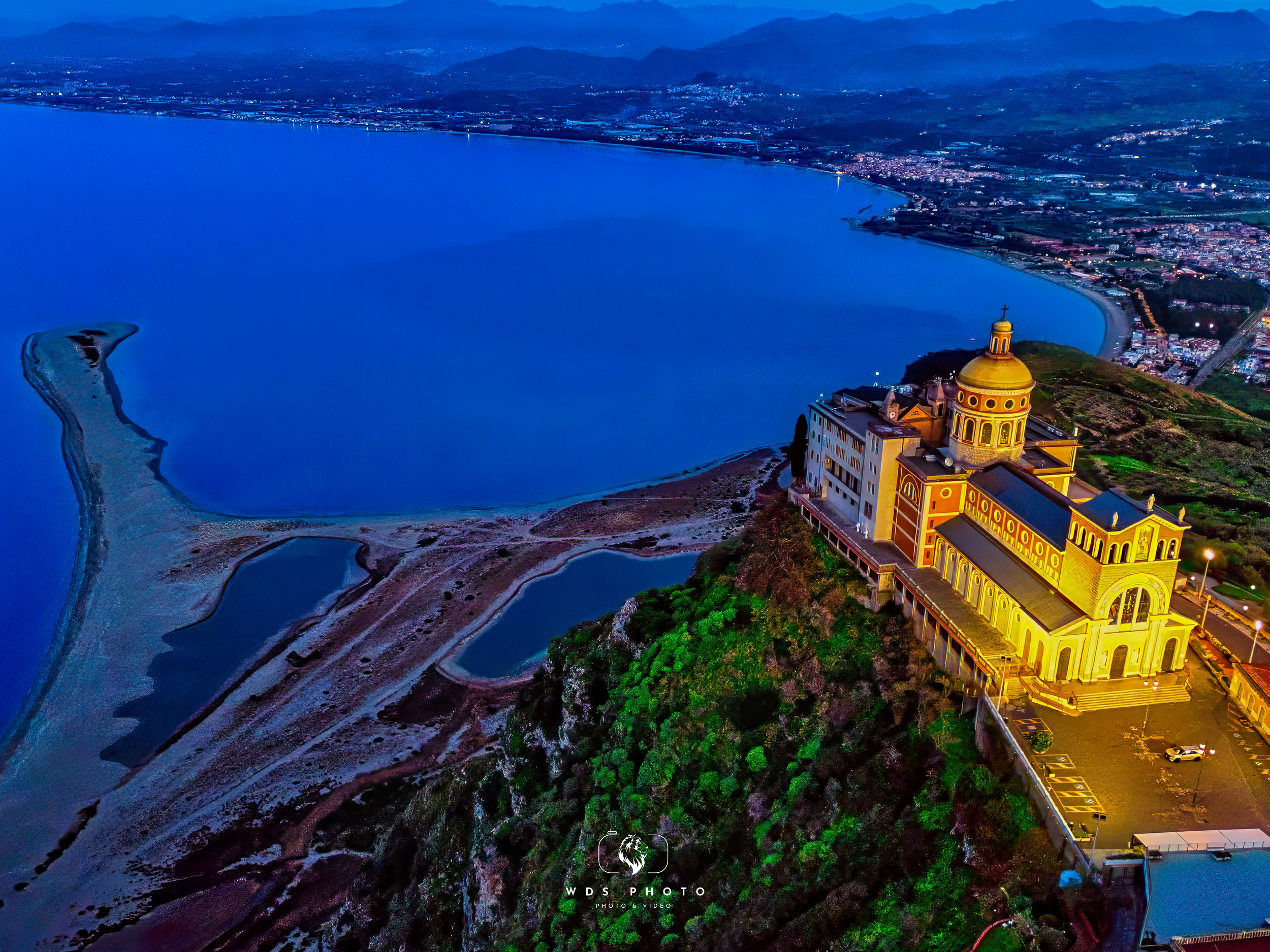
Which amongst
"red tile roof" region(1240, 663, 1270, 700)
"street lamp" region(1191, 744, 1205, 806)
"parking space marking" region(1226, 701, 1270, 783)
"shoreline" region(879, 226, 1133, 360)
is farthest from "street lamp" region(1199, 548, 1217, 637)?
"shoreline" region(879, 226, 1133, 360)

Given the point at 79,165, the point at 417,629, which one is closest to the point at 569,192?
the point at 79,165

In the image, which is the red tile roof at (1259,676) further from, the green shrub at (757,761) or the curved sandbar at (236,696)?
the curved sandbar at (236,696)

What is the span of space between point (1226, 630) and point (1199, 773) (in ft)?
28.0

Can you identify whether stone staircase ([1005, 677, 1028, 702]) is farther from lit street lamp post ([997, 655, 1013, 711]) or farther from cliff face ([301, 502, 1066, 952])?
cliff face ([301, 502, 1066, 952])

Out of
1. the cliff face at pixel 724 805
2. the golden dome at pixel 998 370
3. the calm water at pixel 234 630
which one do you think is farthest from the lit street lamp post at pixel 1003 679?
the calm water at pixel 234 630

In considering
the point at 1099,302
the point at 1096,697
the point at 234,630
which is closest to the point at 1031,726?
the point at 1096,697

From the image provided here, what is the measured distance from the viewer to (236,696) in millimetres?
41625

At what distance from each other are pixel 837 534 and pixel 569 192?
137135 millimetres

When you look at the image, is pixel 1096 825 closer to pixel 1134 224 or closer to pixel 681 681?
pixel 681 681

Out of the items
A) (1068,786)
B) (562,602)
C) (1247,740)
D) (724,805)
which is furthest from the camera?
(562,602)

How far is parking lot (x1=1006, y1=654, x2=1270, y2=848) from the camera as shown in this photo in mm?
20188

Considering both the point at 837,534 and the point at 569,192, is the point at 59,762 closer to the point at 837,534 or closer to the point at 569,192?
the point at 837,534

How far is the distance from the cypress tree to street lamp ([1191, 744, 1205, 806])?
1920 cm

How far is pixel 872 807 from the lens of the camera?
2352 centimetres
